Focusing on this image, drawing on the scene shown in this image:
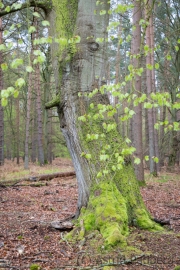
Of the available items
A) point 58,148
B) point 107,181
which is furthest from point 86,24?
point 58,148

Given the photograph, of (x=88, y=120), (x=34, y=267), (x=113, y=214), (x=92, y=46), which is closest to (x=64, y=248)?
(x=34, y=267)

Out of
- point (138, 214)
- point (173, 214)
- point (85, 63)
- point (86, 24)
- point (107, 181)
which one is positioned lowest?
point (173, 214)

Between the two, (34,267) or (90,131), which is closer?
(34,267)

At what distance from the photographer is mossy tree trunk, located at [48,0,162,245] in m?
4.36

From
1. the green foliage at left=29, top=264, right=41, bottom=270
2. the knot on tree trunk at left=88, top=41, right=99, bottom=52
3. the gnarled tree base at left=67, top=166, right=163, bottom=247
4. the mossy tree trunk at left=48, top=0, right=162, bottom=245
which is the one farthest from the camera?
the knot on tree trunk at left=88, top=41, right=99, bottom=52

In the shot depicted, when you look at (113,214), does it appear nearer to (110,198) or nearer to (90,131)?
(110,198)

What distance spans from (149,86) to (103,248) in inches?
435

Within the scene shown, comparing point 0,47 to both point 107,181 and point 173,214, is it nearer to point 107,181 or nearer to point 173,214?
point 107,181

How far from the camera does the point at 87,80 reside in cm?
473

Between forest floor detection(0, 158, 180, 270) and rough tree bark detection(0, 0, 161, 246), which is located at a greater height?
rough tree bark detection(0, 0, 161, 246)

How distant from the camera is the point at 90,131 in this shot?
464 centimetres

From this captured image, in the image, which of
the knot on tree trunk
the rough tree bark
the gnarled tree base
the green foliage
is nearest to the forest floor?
the green foliage

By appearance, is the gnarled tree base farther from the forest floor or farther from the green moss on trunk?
the forest floor

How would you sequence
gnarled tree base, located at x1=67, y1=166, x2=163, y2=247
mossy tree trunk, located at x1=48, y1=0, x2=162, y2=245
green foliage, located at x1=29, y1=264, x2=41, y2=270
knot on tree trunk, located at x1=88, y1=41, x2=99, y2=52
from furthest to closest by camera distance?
knot on tree trunk, located at x1=88, y1=41, x2=99, y2=52
mossy tree trunk, located at x1=48, y1=0, x2=162, y2=245
gnarled tree base, located at x1=67, y1=166, x2=163, y2=247
green foliage, located at x1=29, y1=264, x2=41, y2=270
